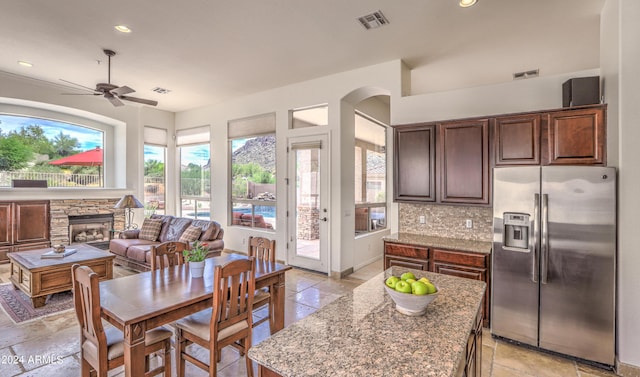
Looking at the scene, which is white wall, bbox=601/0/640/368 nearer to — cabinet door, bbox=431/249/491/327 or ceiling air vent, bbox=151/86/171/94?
cabinet door, bbox=431/249/491/327

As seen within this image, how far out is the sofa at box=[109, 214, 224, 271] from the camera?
195 inches

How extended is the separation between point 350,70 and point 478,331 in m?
4.17

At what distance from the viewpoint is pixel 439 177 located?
3.75 m

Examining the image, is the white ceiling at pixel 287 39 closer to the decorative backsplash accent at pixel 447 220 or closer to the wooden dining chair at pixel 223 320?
the decorative backsplash accent at pixel 447 220

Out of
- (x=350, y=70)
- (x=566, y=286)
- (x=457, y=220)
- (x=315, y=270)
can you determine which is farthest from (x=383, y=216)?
(x=566, y=286)

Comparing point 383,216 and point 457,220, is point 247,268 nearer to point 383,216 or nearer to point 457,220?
point 457,220

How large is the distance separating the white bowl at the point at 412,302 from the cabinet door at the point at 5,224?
287 inches

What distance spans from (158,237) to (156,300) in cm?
413

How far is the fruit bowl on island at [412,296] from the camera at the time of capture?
4.58ft

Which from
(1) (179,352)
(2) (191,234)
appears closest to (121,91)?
(2) (191,234)

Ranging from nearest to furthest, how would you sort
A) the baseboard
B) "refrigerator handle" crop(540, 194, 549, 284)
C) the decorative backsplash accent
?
1. the baseboard
2. "refrigerator handle" crop(540, 194, 549, 284)
3. the decorative backsplash accent

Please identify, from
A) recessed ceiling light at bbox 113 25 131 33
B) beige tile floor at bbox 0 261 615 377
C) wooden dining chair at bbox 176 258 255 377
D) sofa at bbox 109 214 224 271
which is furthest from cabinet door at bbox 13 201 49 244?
wooden dining chair at bbox 176 258 255 377

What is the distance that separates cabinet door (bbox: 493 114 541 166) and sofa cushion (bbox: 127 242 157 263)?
202 inches

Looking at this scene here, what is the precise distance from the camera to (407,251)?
145 inches
